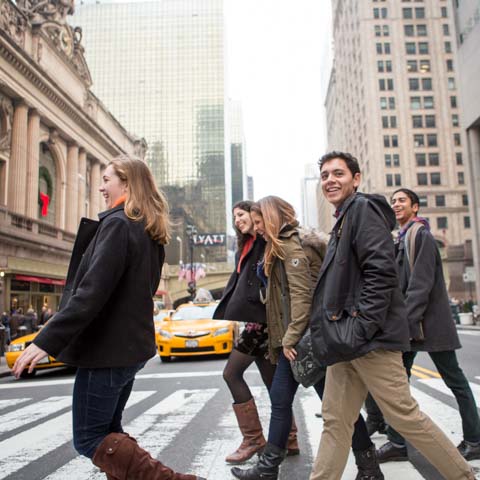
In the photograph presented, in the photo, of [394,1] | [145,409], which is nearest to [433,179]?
[394,1]

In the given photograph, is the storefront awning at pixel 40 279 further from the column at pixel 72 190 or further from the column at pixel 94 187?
the column at pixel 94 187

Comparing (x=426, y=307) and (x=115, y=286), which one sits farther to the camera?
(x=426, y=307)

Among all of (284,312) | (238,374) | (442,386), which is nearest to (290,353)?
(284,312)

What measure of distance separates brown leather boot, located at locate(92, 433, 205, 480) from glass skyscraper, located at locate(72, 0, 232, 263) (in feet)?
340

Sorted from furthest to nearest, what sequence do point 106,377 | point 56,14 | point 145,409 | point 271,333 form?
point 56,14 < point 145,409 < point 271,333 < point 106,377

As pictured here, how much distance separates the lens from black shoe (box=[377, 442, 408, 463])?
3865mm

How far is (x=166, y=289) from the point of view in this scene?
185 ft

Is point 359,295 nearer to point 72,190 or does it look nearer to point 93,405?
point 93,405

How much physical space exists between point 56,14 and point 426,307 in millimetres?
36594

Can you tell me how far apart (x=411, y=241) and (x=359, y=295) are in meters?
1.54

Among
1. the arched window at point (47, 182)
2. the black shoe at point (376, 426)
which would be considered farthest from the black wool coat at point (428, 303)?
the arched window at point (47, 182)

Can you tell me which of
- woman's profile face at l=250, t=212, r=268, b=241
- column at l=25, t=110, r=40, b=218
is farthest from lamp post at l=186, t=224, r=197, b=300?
woman's profile face at l=250, t=212, r=268, b=241

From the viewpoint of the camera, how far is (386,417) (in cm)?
280

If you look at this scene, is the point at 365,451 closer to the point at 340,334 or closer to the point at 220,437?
the point at 340,334
